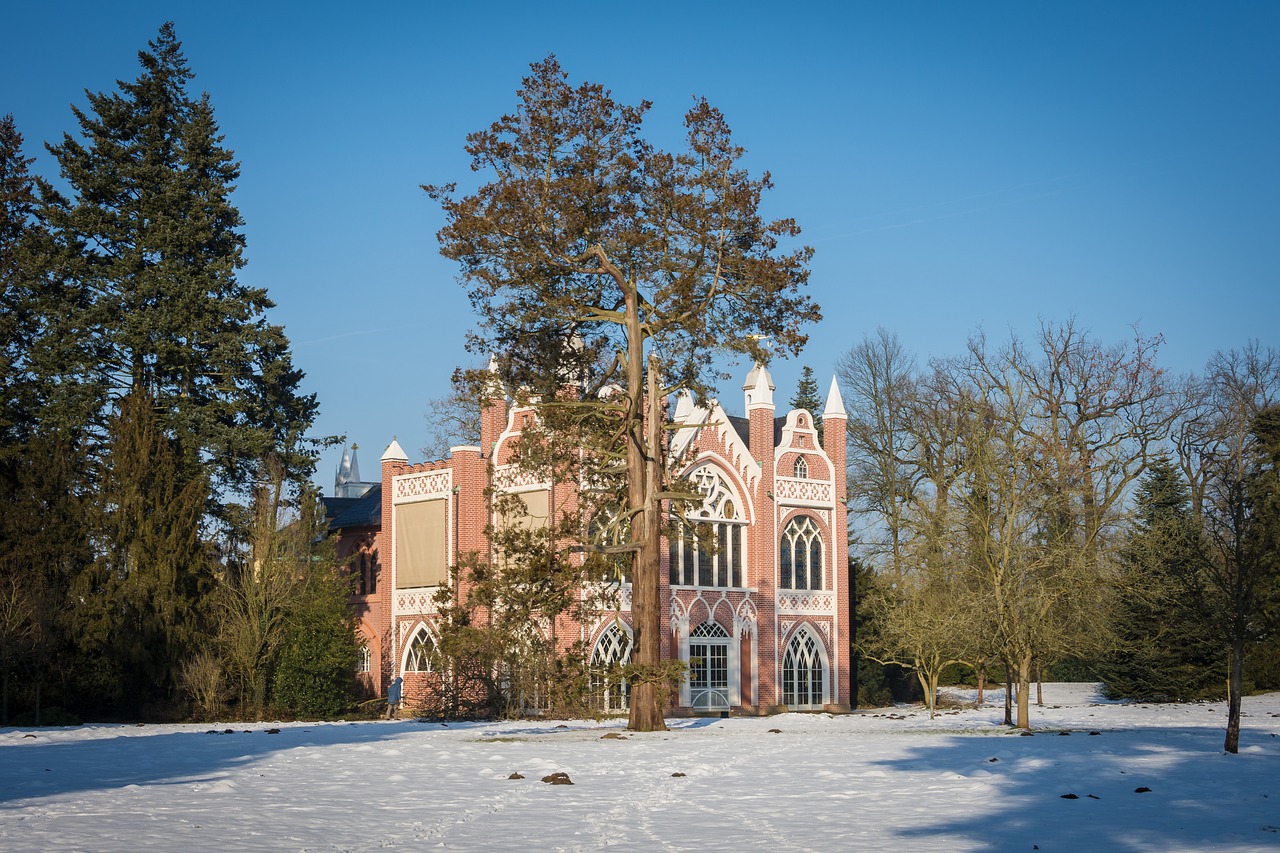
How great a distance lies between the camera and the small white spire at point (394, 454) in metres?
40.3

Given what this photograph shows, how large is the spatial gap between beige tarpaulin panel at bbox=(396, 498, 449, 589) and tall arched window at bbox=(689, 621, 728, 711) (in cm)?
754

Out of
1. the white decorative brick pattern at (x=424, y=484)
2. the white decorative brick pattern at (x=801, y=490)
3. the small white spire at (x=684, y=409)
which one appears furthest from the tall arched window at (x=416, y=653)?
the white decorative brick pattern at (x=801, y=490)

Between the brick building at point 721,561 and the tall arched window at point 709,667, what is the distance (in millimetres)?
41

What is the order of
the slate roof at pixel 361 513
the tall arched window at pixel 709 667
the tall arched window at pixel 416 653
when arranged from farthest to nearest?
the slate roof at pixel 361 513 → the tall arched window at pixel 416 653 → the tall arched window at pixel 709 667

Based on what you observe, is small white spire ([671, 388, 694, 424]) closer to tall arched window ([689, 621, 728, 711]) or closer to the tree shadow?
tall arched window ([689, 621, 728, 711])

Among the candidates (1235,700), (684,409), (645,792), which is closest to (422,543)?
(684,409)

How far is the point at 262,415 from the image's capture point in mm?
39312

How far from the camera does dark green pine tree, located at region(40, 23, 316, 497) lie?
3641 cm

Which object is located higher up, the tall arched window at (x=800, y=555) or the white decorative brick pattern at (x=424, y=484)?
the white decorative brick pattern at (x=424, y=484)

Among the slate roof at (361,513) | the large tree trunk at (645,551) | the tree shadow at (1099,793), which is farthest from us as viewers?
the slate roof at (361,513)

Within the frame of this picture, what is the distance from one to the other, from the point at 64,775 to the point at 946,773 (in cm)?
988

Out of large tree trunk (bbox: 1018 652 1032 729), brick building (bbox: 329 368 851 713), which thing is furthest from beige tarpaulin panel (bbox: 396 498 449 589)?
large tree trunk (bbox: 1018 652 1032 729)

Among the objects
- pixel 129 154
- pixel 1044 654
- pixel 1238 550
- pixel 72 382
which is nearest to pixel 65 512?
pixel 72 382

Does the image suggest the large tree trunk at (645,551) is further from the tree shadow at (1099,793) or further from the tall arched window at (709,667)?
the tall arched window at (709,667)
